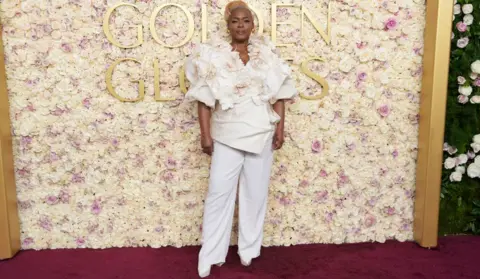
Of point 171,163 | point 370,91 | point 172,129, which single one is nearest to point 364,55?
point 370,91

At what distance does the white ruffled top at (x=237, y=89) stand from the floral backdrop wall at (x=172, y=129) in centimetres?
32

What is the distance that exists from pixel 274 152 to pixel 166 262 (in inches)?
39.8

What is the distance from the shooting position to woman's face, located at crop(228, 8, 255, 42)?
101 inches

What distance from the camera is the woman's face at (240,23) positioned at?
101 inches

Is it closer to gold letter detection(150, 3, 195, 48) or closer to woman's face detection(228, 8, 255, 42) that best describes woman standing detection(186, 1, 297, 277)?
woman's face detection(228, 8, 255, 42)

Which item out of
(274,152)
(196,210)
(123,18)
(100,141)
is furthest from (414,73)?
(100,141)

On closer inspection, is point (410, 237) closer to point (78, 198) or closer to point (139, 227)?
point (139, 227)

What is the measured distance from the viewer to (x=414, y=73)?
3.07m

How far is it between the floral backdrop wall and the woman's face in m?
0.32

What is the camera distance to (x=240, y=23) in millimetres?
2568

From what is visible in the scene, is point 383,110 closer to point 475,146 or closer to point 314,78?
point 314,78

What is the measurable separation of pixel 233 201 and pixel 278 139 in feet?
1.56

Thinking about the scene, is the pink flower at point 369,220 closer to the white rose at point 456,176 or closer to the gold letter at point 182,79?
the white rose at point 456,176

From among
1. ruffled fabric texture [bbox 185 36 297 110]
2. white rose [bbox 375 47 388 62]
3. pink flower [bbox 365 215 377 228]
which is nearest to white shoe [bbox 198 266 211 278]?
ruffled fabric texture [bbox 185 36 297 110]
